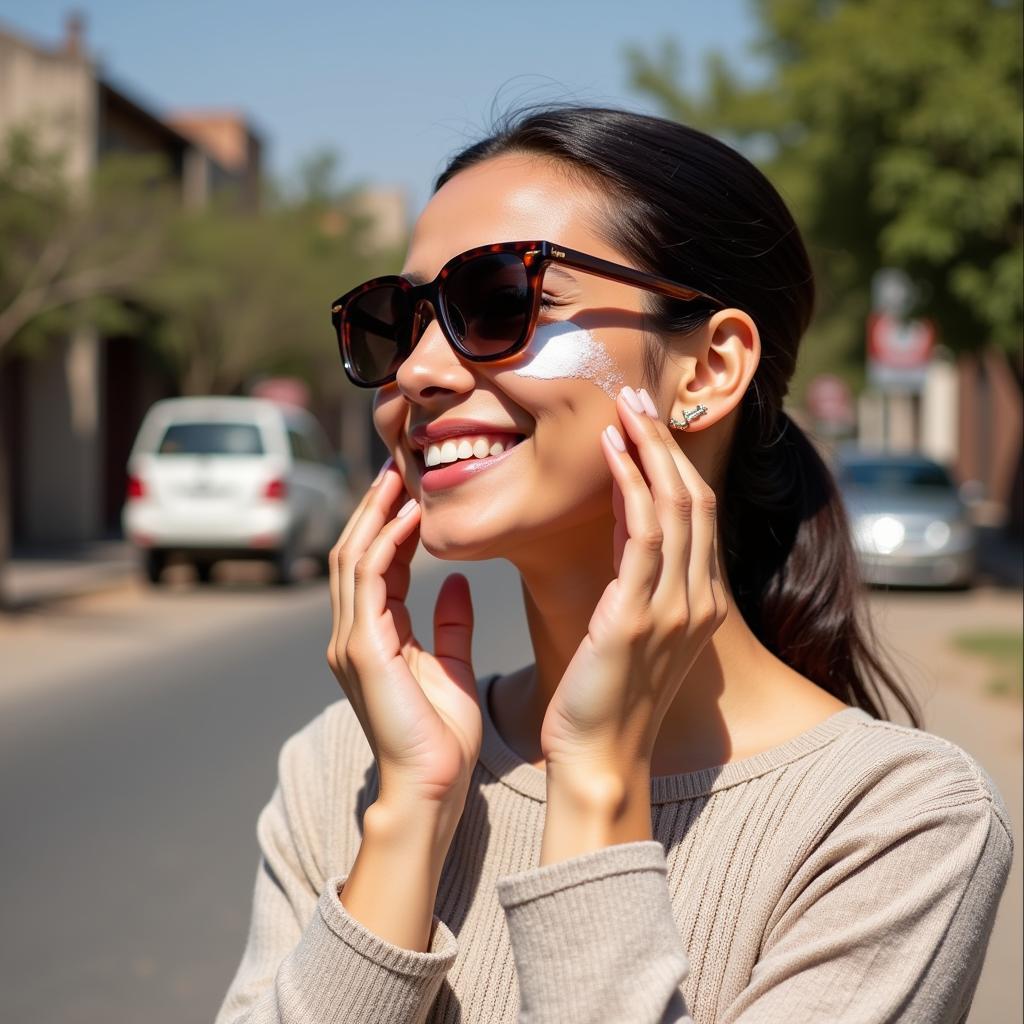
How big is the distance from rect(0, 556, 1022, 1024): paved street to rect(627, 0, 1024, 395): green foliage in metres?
4.19

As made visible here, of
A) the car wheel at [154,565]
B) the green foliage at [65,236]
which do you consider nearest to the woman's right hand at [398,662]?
the green foliage at [65,236]

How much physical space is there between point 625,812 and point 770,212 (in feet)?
3.09

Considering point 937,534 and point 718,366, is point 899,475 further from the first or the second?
point 718,366

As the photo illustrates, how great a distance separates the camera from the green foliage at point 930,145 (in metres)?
14.1

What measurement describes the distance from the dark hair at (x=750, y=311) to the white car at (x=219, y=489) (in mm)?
14518

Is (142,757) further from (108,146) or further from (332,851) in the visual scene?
(108,146)

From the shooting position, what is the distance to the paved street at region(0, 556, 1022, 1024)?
13.9 feet

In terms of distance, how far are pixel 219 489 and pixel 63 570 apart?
128 inches

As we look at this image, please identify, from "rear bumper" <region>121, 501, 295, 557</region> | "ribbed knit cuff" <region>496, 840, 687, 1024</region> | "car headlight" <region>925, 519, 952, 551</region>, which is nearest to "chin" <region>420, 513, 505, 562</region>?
"ribbed knit cuff" <region>496, 840, 687, 1024</region>

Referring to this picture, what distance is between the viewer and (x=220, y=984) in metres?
4.43

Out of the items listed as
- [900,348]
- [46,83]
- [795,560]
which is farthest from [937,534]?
[46,83]

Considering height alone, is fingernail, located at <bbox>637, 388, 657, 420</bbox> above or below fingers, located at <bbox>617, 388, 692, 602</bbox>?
above

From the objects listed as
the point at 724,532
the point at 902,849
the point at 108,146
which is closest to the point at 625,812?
the point at 902,849

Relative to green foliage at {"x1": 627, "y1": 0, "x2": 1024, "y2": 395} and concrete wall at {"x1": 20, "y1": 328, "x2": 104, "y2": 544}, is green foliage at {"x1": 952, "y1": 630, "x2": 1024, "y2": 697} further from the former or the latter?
concrete wall at {"x1": 20, "y1": 328, "x2": 104, "y2": 544}
